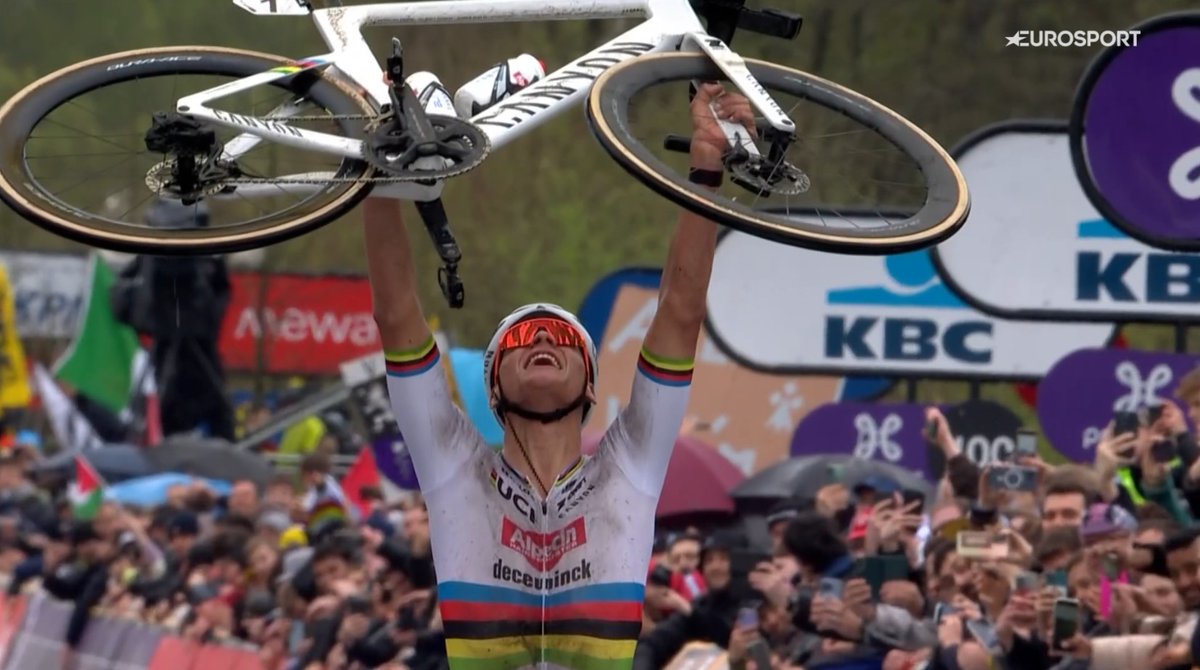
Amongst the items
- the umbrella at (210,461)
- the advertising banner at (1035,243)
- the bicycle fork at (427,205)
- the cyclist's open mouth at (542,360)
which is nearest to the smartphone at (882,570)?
the advertising banner at (1035,243)

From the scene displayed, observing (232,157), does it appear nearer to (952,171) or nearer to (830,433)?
(952,171)

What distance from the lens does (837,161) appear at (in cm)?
1384

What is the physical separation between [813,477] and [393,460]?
4.98 metres

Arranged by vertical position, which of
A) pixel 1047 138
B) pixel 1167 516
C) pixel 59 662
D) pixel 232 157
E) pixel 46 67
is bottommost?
pixel 59 662

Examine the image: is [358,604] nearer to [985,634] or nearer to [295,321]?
[985,634]

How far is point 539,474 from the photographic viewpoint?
6051 mm

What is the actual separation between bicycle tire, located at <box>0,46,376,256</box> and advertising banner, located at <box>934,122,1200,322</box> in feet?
18.1

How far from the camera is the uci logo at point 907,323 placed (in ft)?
38.9

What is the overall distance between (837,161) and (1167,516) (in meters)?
5.83

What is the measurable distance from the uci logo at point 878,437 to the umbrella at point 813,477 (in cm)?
58

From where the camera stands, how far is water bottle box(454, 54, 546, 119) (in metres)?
6.50

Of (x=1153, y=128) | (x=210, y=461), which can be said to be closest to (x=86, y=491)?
(x=210, y=461)

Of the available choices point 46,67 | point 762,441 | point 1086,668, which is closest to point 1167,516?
point 1086,668

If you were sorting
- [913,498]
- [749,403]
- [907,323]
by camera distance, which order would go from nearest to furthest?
[913,498]
[907,323]
[749,403]
